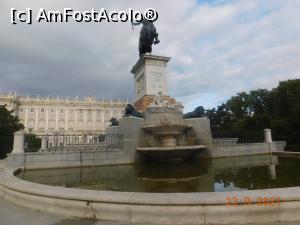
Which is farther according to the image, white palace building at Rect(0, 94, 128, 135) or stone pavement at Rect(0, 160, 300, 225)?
white palace building at Rect(0, 94, 128, 135)

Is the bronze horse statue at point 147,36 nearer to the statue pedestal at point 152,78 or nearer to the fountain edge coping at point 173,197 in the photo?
the statue pedestal at point 152,78

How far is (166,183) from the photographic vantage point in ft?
22.5

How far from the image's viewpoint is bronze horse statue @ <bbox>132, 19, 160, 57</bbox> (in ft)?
61.3

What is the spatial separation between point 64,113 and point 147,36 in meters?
101

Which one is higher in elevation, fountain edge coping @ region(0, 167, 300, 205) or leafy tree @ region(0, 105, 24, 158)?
leafy tree @ region(0, 105, 24, 158)

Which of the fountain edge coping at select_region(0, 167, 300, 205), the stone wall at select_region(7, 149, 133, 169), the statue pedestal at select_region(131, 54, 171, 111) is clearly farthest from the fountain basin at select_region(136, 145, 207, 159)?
the fountain edge coping at select_region(0, 167, 300, 205)

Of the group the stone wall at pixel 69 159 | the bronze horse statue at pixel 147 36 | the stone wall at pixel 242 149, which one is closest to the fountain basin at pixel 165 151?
the stone wall at pixel 69 159

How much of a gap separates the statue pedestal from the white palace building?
296 ft

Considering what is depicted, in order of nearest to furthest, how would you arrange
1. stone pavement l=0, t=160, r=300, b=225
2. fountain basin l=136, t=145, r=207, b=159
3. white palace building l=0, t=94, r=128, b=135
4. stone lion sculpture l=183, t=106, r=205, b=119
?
stone pavement l=0, t=160, r=300, b=225
fountain basin l=136, t=145, r=207, b=159
stone lion sculpture l=183, t=106, r=205, b=119
white palace building l=0, t=94, r=128, b=135

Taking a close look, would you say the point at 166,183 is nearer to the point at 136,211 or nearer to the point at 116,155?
the point at 136,211

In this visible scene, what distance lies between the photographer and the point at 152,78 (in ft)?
57.3

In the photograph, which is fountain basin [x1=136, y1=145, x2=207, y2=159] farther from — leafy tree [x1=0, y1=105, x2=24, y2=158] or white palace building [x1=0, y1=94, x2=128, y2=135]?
white palace building [x1=0, y1=94, x2=128, y2=135]
